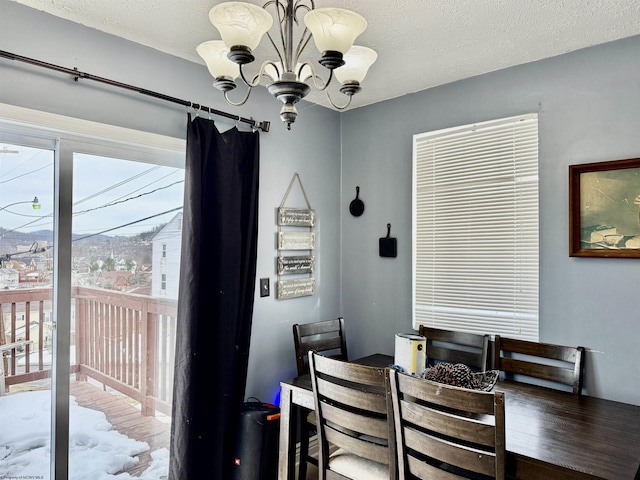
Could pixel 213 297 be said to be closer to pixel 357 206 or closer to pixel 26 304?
pixel 26 304

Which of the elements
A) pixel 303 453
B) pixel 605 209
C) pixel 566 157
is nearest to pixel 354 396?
pixel 303 453

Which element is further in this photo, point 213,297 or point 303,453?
point 213,297

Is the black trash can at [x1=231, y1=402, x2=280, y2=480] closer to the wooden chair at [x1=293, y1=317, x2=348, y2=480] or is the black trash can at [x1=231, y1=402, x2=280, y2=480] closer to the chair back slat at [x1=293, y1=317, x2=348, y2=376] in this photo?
the wooden chair at [x1=293, y1=317, x2=348, y2=480]

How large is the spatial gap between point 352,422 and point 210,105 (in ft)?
6.27

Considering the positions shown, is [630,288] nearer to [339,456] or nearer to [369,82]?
[339,456]

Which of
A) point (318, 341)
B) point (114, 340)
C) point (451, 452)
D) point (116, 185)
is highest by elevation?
point (116, 185)

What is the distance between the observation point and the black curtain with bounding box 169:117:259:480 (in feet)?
7.68

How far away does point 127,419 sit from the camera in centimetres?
235

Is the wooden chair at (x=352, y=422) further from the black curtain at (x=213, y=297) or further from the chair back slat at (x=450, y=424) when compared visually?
the black curtain at (x=213, y=297)

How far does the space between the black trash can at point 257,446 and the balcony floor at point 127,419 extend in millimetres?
431

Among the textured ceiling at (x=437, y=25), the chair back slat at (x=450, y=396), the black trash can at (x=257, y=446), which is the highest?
the textured ceiling at (x=437, y=25)

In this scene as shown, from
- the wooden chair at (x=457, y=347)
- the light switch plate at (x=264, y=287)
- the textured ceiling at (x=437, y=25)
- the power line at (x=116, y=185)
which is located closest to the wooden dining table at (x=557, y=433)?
the wooden chair at (x=457, y=347)

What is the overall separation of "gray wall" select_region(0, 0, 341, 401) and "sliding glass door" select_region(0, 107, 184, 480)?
0.14 meters

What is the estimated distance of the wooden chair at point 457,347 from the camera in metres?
2.55
